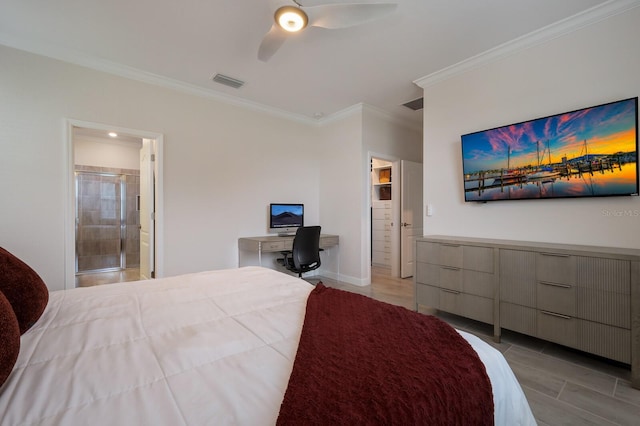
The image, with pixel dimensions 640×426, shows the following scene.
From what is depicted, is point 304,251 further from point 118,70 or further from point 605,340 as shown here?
point 118,70

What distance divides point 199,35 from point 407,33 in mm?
1923

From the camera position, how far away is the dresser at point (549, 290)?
185 cm

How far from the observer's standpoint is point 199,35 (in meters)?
2.59

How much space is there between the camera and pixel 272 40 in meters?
2.20

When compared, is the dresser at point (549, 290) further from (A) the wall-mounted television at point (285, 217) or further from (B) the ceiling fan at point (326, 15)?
(A) the wall-mounted television at point (285, 217)

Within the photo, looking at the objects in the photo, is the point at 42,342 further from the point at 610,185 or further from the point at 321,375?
the point at 610,185

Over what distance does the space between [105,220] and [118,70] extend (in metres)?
3.75

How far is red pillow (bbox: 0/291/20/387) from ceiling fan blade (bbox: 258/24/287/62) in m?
2.16

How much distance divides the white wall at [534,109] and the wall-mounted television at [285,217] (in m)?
2.06

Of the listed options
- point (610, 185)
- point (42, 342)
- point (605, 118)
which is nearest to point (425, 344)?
point (42, 342)

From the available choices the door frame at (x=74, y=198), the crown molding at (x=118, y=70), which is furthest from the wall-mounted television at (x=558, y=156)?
the door frame at (x=74, y=198)

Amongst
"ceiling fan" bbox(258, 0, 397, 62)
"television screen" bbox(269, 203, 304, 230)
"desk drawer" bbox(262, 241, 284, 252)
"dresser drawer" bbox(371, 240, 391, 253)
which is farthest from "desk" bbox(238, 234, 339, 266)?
"dresser drawer" bbox(371, 240, 391, 253)

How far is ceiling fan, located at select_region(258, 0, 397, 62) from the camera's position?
1.84 metres

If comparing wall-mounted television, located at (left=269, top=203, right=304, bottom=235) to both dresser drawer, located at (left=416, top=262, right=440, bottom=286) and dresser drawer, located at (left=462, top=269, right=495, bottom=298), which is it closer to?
dresser drawer, located at (left=416, top=262, right=440, bottom=286)
